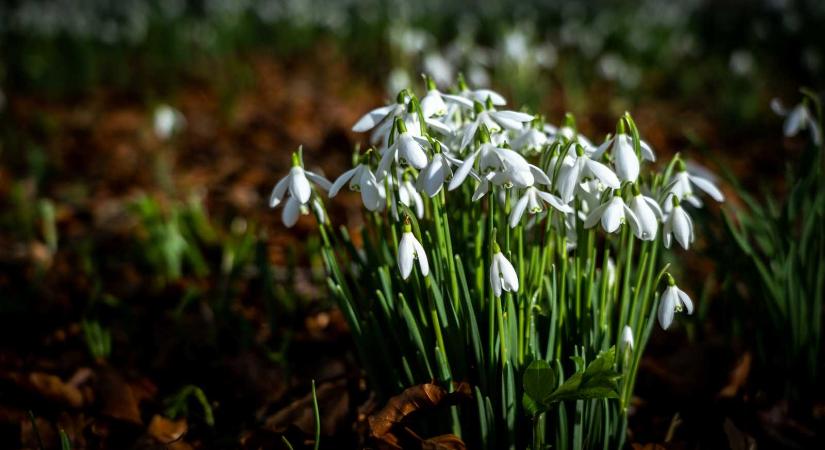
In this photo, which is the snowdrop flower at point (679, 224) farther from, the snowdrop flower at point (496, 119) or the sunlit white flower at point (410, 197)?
the sunlit white flower at point (410, 197)

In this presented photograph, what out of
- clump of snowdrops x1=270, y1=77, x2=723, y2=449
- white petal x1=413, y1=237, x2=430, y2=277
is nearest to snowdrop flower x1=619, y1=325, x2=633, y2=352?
clump of snowdrops x1=270, y1=77, x2=723, y2=449

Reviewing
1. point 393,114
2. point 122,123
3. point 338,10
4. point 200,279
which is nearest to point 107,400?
point 200,279

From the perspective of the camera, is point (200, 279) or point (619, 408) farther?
point (200, 279)

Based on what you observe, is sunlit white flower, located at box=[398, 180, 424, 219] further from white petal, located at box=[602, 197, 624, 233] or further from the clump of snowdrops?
white petal, located at box=[602, 197, 624, 233]

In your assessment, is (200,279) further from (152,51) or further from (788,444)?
(152,51)

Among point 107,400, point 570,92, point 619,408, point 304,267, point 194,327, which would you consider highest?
point 570,92

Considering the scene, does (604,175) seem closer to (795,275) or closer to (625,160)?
(625,160)
